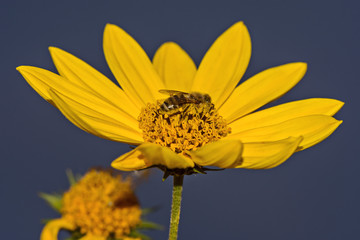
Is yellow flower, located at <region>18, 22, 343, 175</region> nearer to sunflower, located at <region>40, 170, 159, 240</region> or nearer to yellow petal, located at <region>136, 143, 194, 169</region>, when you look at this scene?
yellow petal, located at <region>136, 143, 194, 169</region>

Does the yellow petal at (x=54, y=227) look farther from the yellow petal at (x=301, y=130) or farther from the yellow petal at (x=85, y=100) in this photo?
the yellow petal at (x=301, y=130)

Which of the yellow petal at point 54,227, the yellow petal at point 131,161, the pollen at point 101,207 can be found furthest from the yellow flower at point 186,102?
the yellow petal at point 54,227

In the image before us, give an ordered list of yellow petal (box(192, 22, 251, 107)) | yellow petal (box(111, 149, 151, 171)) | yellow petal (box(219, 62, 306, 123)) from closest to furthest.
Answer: yellow petal (box(111, 149, 151, 171)) < yellow petal (box(219, 62, 306, 123)) < yellow petal (box(192, 22, 251, 107))

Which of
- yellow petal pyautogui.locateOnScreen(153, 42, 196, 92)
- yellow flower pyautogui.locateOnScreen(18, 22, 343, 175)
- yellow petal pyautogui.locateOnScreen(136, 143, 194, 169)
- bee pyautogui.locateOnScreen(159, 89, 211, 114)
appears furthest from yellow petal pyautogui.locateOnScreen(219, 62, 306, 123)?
yellow petal pyautogui.locateOnScreen(136, 143, 194, 169)

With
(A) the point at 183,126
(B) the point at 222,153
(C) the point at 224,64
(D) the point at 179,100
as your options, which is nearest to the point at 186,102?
(D) the point at 179,100

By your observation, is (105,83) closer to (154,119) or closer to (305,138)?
(154,119)

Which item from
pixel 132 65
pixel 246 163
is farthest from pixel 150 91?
pixel 246 163
